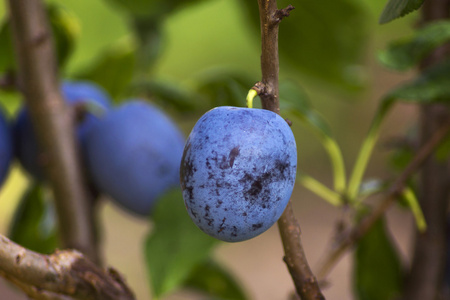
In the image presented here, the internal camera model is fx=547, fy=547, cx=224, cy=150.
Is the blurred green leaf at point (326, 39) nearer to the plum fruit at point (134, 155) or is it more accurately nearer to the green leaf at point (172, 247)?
the plum fruit at point (134, 155)

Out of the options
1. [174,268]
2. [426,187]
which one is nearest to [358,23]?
[426,187]

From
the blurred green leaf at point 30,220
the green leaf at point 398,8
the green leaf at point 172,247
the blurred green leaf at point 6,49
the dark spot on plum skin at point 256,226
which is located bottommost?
the dark spot on plum skin at point 256,226

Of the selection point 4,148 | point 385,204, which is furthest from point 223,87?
point 4,148

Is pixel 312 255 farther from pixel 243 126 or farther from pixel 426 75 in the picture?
pixel 243 126

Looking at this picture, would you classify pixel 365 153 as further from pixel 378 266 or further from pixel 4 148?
pixel 4 148

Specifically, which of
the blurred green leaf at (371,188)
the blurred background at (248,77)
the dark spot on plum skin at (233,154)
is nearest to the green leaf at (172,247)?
the blurred background at (248,77)

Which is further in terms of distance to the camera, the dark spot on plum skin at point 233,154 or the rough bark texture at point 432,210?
the rough bark texture at point 432,210
